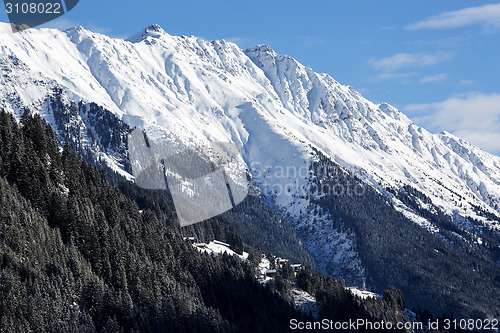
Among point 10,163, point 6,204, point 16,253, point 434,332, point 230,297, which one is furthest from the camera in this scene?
point 434,332

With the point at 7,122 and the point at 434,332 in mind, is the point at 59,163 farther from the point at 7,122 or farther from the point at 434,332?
the point at 434,332

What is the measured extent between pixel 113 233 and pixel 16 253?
23.8 meters

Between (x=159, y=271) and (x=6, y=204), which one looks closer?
(x=6, y=204)

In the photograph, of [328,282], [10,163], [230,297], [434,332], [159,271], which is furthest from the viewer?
[434,332]

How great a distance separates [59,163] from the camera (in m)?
120

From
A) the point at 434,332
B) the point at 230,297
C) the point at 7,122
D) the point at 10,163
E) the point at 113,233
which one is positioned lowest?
the point at 434,332

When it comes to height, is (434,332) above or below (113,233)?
below

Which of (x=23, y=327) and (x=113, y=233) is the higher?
(x=113, y=233)

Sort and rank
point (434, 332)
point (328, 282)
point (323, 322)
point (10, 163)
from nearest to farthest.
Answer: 1. point (10, 163)
2. point (323, 322)
3. point (328, 282)
4. point (434, 332)

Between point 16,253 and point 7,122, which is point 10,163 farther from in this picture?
point 16,253

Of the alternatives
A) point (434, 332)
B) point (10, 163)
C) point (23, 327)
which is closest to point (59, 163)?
point (10, 163)

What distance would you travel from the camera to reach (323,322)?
14775cm

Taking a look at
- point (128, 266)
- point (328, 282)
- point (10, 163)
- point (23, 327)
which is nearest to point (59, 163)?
point (10, 163)

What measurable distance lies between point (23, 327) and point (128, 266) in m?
28.9
